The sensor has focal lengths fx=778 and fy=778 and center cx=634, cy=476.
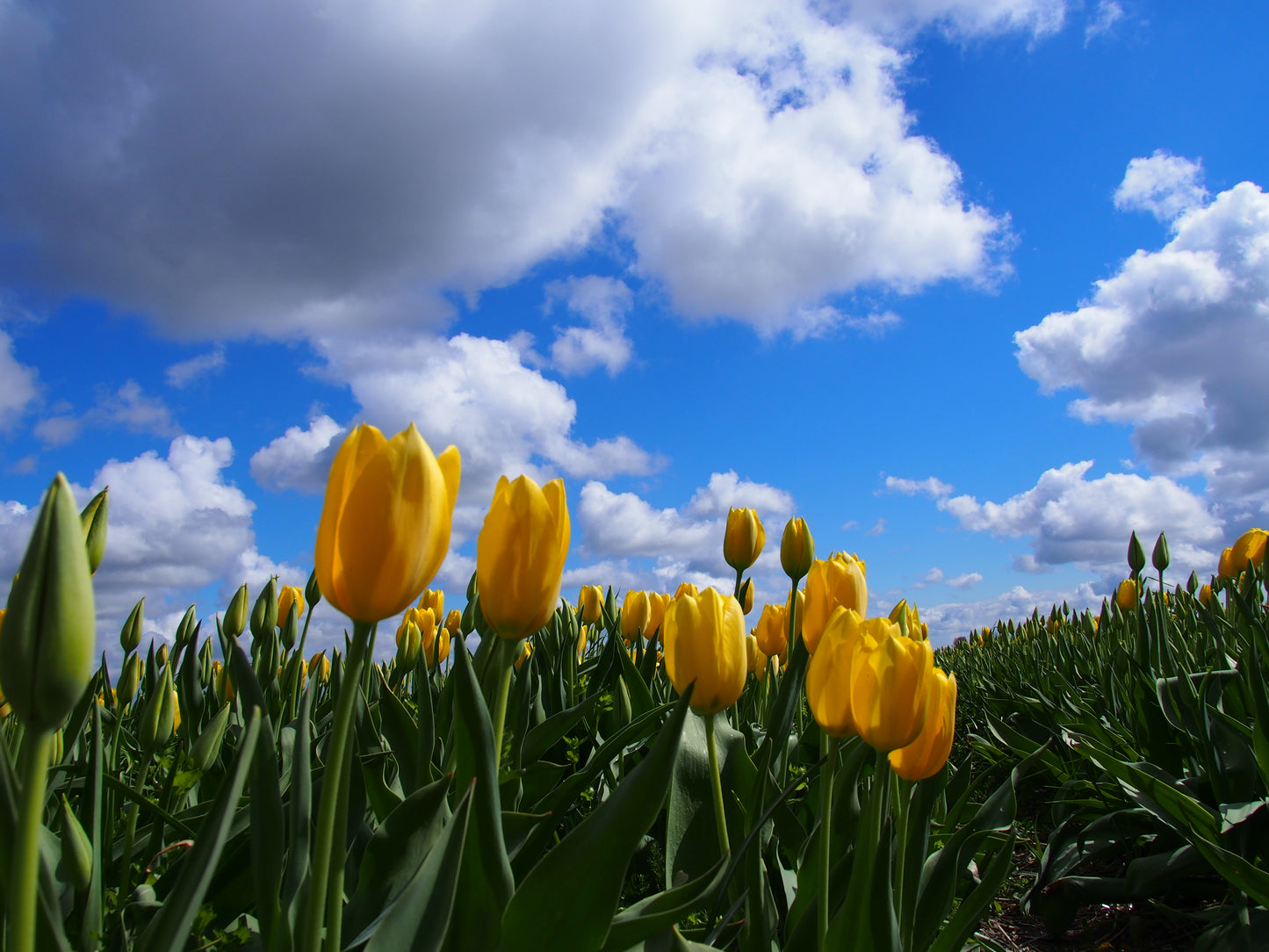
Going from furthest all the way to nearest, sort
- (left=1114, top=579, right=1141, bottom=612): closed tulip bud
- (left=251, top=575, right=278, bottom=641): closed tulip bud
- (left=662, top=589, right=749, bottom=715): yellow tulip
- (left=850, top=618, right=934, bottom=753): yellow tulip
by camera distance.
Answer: (left=1114, top=579, right=1141, bottom=612): closed tulip bud
(left=251, top=575, right=278, bottom=641): closed tulip bud
(left=662, top=589, right=749, bottom=715): yellow tulip
(left=850, top=618, right=934, bottom=753): yellow tulip

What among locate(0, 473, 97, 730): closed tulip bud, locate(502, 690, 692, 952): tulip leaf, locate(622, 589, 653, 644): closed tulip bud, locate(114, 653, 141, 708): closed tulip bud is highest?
locate(622, 589, 653, 644): closed tulip bud

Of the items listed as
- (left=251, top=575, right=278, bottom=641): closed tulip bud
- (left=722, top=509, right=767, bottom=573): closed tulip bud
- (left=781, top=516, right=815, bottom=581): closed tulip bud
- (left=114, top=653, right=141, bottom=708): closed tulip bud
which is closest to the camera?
(left=114, top=653, right=141, bottom=708): closed tulip bud

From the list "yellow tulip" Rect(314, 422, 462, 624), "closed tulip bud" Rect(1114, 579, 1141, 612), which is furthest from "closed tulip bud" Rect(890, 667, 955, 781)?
"closed tulip bud" Rect(1114, 579, 1141, 612)

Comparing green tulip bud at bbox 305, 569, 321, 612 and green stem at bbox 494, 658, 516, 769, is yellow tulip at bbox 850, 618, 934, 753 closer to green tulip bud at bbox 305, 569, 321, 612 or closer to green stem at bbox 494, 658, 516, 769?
green stem at bbox 494, 658, 516, 769

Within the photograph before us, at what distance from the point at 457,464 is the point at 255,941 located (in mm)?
830

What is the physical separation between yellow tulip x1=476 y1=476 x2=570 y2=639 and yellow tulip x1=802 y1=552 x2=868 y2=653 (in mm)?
966

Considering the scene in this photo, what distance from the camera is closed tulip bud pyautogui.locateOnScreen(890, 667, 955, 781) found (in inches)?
52.5

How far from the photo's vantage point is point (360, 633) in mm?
777

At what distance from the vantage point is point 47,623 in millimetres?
563

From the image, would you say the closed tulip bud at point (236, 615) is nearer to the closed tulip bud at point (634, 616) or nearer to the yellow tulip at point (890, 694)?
the closed tulip bud at point (634, 616)

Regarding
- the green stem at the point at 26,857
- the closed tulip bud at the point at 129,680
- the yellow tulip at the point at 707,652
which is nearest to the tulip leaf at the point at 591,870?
the green stem at the point at 26,857

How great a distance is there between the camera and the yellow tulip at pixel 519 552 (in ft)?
3.38

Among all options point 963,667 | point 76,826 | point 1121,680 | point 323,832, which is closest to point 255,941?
point 76,826

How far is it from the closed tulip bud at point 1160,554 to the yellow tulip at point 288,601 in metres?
4.83
